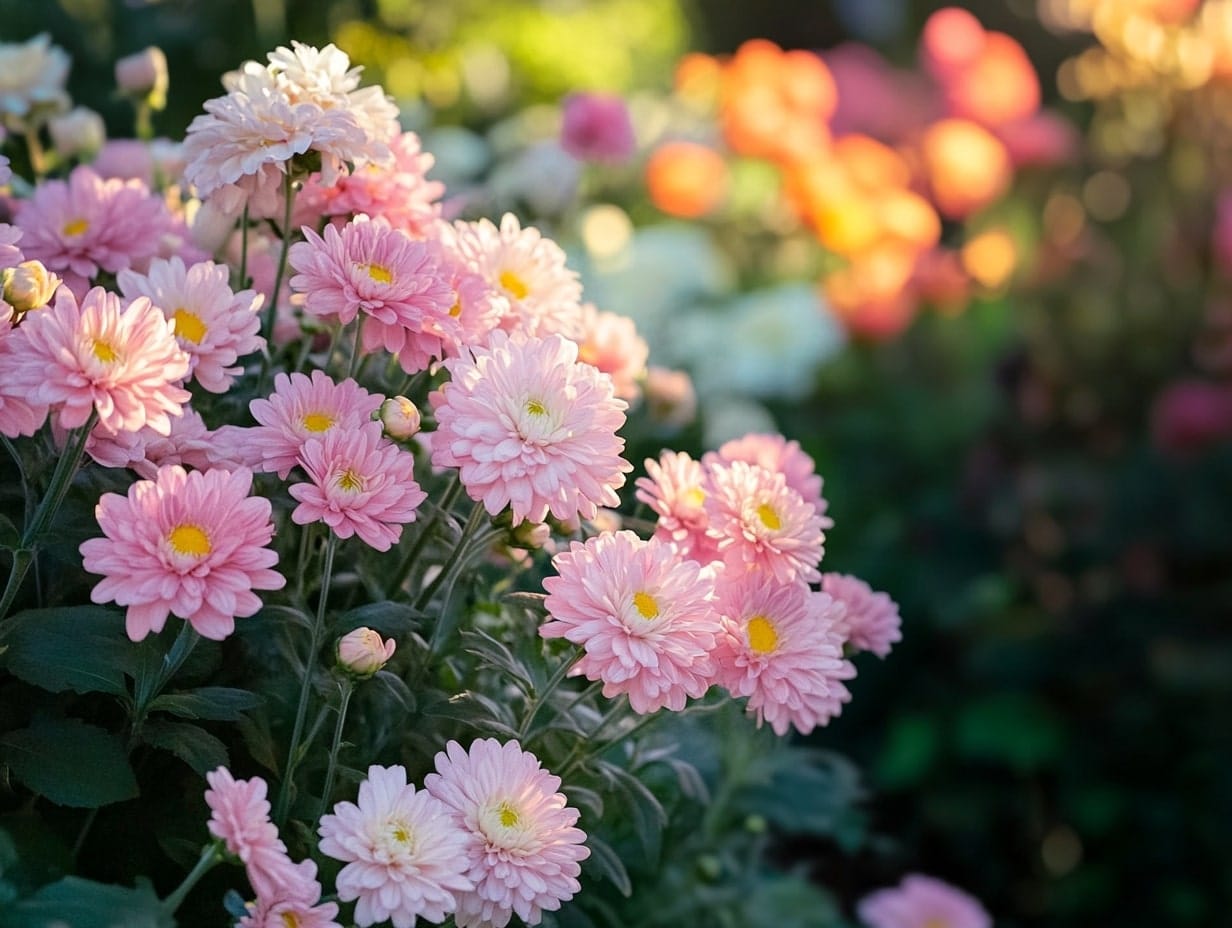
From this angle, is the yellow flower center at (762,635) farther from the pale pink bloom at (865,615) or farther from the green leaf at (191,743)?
the green leaf at (191,743)

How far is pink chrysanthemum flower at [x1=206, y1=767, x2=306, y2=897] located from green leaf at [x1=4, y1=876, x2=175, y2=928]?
1.8 inches

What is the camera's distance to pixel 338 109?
0.90 m

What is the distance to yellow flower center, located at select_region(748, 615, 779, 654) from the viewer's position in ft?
2.83

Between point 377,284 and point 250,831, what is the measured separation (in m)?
0.32

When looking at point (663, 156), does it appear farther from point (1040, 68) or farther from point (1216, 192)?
point (1040, 68)

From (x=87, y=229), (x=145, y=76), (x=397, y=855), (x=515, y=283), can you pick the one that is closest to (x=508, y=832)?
(x=397, y=855)

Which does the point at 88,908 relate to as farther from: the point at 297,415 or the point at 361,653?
the point at 297,415

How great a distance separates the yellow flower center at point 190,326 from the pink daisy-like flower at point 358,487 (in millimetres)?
113

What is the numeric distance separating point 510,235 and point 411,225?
7cm

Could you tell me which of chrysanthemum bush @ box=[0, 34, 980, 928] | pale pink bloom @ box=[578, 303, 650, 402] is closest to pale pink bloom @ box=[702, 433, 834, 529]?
chrysanthemum bush @ box=[0, 34, 980, 928]

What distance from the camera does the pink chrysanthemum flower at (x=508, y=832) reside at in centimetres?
76

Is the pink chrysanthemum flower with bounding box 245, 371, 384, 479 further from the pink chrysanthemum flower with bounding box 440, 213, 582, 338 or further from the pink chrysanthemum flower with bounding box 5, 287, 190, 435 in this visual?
the pink chrysanthemum flower with bounding box 440, 213, 582, 338

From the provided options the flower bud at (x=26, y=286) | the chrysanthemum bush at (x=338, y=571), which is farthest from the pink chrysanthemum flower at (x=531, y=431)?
the flower bud at (x=26, y=286)

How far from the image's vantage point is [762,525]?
894mm
